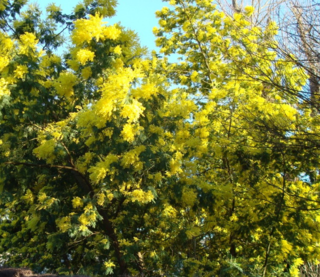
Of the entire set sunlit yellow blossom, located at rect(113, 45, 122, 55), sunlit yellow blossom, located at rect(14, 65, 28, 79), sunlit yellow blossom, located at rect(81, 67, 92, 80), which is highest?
sunlit yellow blossom, located at rect(113, 45, 122, 55)

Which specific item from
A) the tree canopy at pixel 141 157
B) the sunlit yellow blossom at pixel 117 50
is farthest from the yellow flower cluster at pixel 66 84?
the sunlit yellow blossom at pixel 117 50

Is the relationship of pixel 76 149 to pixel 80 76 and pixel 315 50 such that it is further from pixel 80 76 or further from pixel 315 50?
pixel 315 50

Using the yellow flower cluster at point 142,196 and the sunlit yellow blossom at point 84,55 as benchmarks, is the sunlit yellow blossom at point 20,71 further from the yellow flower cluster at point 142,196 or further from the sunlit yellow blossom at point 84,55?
the yellow flower cluster at point 142,196

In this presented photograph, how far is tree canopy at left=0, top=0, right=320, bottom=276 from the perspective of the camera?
5152 millimetres

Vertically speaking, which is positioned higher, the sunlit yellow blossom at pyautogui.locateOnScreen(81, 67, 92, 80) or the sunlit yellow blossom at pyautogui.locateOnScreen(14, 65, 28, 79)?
the sunlit yellow blossom at pyautogui.locateOnScreen(81, 67, 92, 80)

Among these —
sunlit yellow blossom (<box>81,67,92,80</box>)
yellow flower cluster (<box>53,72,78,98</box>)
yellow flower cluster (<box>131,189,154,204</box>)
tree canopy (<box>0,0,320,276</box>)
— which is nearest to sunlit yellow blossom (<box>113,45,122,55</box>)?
tree canopy (<box>0,0,320,276</box>)

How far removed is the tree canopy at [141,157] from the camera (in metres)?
5.15

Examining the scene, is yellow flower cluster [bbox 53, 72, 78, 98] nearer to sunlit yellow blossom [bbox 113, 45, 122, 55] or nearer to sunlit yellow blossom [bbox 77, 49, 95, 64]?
sunlit yellow blossom [bbox 77, 49, 95, 64]

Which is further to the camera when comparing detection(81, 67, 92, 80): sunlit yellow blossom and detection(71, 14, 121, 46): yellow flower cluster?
detection(81, 67, 92, 80): sunlit yellow blossom

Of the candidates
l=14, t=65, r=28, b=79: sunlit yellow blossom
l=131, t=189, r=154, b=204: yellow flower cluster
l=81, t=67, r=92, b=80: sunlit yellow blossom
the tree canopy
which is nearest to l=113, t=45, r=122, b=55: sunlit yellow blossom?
the tree canopy

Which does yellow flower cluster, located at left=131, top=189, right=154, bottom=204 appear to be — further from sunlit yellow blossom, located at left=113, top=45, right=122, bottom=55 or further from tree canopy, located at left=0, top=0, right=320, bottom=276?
sunlit yellow blossom, located at left=113, top=45, right=122, bottom=55

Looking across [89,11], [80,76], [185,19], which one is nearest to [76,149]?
[80,76]

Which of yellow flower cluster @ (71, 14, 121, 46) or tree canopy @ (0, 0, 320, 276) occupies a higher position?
yellow flower cluster @ (71, 14, 121, 46)

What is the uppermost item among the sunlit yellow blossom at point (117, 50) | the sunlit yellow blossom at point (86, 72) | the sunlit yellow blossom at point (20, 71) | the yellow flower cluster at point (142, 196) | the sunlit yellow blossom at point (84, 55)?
the sunlit yellow blossom at point (117, 50)
